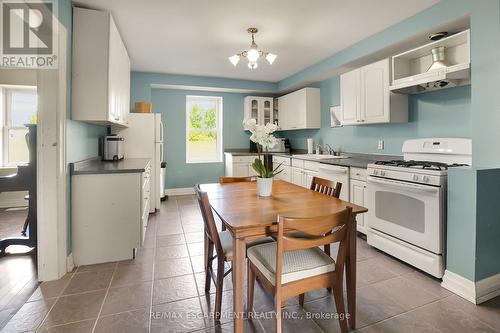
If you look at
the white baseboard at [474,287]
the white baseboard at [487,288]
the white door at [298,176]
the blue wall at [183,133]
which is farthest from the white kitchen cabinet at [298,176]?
the white baseboard at [487,288]

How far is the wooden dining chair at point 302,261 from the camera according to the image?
1280 mm

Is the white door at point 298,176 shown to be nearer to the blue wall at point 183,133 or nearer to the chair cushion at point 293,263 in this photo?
the blue wall at point 183,133

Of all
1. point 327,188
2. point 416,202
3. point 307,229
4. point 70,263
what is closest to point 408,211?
point 416,202

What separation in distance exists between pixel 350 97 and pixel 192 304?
3.18m

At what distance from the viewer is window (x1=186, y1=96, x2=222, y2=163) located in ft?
18.7

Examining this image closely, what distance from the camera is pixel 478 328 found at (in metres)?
1.62

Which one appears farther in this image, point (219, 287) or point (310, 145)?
point (310, 145)

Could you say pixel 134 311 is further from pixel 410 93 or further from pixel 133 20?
pixel 410 93

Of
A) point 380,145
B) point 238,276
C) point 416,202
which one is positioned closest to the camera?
point 238,276

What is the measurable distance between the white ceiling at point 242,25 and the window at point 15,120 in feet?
6.77

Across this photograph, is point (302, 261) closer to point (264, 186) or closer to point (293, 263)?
point (293, 263)

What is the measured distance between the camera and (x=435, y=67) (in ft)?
8.07

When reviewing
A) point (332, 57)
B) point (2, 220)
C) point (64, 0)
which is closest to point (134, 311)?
point (64, 0)

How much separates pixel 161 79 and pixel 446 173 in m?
4.58
